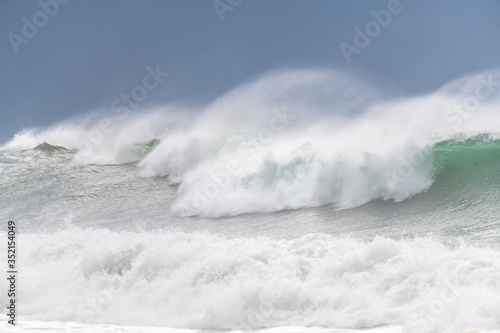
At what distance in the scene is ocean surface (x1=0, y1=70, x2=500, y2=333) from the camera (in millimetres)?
5355

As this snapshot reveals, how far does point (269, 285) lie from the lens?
18.6 ft

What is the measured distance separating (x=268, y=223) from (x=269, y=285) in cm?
459

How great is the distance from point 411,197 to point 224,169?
18.8 feet

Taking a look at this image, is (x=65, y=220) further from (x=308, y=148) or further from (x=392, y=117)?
(x=392, y=117)

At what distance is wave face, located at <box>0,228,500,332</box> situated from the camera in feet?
16.3

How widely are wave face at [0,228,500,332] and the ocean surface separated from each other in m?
0.02

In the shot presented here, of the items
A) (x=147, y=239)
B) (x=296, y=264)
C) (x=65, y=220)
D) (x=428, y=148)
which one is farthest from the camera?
(x=65, y=220)

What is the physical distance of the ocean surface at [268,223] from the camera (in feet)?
17.6

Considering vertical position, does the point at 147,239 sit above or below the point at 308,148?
below

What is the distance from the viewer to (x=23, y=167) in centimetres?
1992

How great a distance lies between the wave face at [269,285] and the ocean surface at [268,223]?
0.06ft

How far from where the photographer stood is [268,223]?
1026cm

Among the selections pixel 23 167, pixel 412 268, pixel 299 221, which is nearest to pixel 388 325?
pixel 412 268

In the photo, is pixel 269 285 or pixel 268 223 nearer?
pixel 269 285
